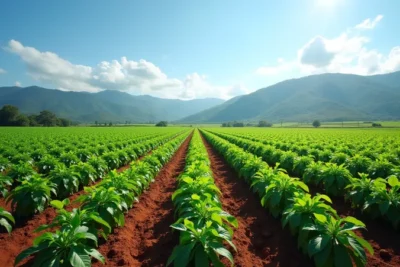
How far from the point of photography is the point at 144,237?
18.7ft

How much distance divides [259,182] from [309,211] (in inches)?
111

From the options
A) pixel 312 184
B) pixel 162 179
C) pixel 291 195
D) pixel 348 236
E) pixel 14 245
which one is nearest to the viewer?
pixel 348 236

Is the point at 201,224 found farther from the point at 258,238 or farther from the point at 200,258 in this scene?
the point at 258,238

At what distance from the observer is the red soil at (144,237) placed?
4668mm

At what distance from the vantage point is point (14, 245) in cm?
512

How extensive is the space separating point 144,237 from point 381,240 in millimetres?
5751

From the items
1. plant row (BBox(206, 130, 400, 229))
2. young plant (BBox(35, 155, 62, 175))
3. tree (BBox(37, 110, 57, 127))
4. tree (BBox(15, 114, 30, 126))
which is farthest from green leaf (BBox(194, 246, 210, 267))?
tree (BBox(37, 110, 57, 127))

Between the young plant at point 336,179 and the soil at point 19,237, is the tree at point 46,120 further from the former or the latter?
the young plant at point 336,179

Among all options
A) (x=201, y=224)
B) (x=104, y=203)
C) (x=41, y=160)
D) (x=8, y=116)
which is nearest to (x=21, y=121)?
(x=8, y=116)

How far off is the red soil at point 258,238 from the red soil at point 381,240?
1.53 meters

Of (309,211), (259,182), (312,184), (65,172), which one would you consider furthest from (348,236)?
(65,172)

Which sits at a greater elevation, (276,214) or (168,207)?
(276,214)

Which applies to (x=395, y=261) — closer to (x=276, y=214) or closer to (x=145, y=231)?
(x=276, y=214)

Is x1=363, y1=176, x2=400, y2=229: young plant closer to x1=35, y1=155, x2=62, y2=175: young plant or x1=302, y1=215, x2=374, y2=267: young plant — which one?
x1=302, y1=215, x2=374, y2=267: young plant
